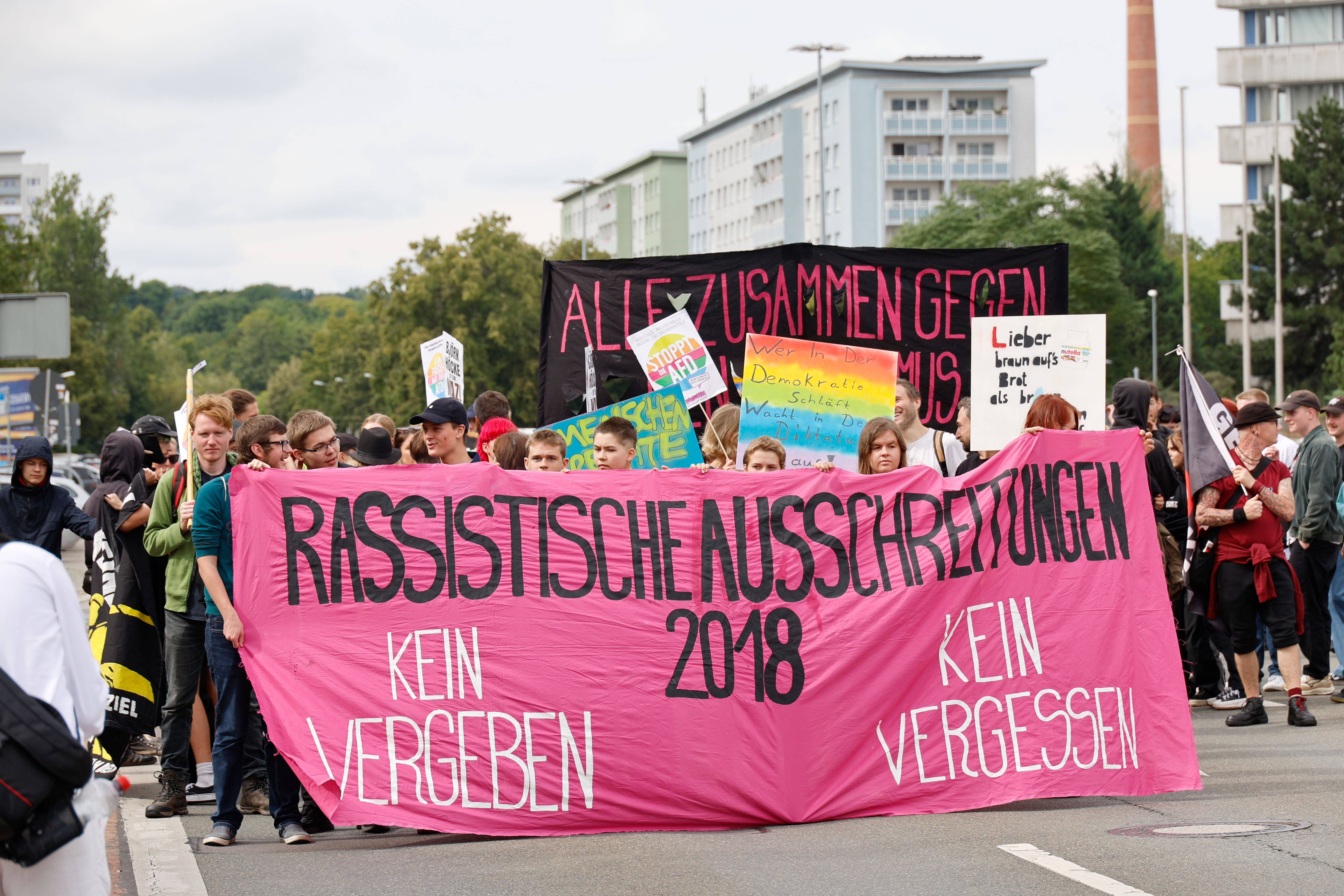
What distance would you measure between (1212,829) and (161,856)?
14.1ft

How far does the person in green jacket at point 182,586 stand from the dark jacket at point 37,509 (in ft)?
6.79

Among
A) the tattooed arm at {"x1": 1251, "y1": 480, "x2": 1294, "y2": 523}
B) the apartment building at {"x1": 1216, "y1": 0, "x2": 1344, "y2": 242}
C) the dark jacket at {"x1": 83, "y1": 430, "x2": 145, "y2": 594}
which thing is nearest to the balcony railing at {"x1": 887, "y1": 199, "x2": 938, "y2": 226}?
the apartment building at {"x1": 1216, "y1": 0, "x2": 1344, "y2": 242}

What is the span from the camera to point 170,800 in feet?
24.7

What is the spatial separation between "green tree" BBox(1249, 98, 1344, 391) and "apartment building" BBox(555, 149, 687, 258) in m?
63.8

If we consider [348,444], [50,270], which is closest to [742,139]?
[50,270]

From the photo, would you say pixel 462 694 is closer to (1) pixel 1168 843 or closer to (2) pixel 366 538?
(2) pixel 366 538

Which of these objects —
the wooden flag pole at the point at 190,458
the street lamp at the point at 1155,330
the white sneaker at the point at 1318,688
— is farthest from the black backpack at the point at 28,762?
the street lamp at the point at 1155,330

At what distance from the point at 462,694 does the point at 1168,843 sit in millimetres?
2889

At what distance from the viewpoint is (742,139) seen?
380ft

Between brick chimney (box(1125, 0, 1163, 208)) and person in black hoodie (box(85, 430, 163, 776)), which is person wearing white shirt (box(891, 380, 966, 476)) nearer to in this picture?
person in black hoodie (box(85, 430, 163, 776))

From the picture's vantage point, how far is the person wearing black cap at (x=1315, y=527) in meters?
10.4

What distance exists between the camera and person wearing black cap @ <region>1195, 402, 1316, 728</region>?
369 inches

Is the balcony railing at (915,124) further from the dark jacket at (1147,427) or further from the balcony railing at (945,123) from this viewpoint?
the dark jacket at (1147,427)

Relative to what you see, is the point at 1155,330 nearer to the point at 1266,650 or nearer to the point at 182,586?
the point at 1266,650
